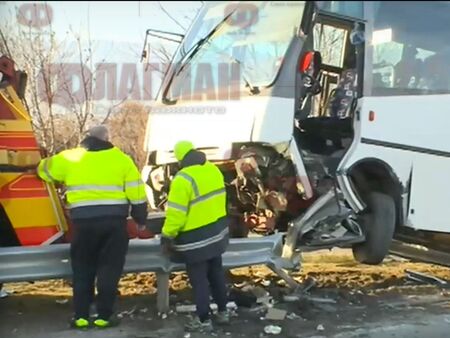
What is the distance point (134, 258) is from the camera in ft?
19.3

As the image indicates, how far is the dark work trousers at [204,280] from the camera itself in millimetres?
5578

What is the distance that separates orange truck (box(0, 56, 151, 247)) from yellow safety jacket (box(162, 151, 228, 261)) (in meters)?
0.94

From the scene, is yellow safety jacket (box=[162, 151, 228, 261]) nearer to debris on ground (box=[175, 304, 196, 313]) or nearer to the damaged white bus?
debris on ground (box=[175, 304, 196, 313])

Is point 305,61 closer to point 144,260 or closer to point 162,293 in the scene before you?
point 144,260

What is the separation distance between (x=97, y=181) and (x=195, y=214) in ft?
2.57

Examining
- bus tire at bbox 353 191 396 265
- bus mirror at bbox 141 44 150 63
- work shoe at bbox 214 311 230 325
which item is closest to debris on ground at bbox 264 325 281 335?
work shoe at bbox 214 311 230 325

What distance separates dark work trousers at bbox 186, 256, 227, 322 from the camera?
18.3 ft

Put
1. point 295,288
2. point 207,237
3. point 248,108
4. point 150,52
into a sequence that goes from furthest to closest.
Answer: point 150,52 < point 295,288 < point 248,108 < point 207,237

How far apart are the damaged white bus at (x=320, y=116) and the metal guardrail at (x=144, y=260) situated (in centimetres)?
21

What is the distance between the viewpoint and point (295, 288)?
666cm

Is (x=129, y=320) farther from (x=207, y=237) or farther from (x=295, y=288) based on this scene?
(x=295, y=288)

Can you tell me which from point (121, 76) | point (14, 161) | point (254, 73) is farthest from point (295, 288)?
point (121, 76)

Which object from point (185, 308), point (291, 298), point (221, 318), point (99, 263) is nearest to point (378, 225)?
point (291, 298)

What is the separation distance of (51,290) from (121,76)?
12.5ft
